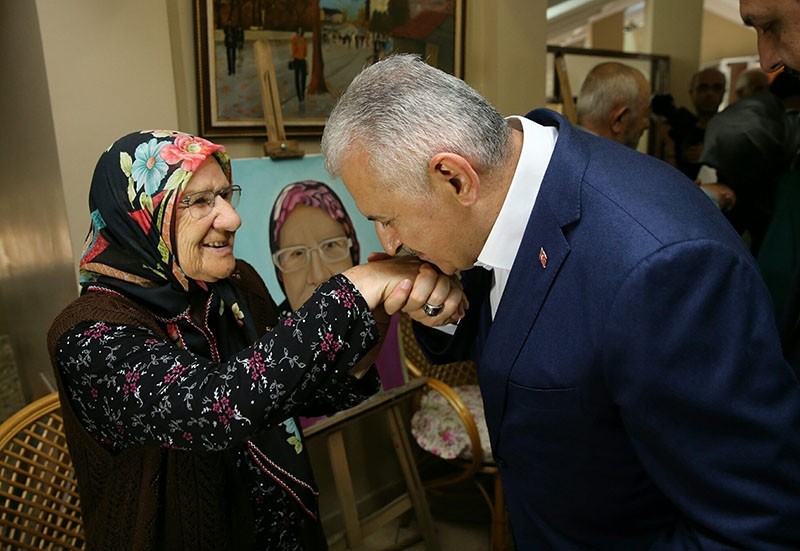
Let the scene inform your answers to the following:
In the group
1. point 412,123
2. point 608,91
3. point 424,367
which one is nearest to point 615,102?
point 608,91

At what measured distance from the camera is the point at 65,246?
1686 mm

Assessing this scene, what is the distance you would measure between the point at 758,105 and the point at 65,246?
2.36m

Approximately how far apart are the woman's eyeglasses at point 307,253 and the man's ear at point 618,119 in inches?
47.7

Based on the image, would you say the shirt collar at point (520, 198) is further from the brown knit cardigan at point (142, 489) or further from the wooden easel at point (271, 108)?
the wooden easel at point (271, 108)

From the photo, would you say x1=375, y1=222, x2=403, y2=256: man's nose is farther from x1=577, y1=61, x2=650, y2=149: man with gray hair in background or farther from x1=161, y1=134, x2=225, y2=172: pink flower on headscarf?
x1=577, y1=61, x2=650, y2=149: man with gray hair in background

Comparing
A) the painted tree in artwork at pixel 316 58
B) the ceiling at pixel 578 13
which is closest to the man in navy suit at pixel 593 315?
the painted tree in artwork at pixel 316 58

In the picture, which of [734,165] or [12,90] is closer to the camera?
[12,90]

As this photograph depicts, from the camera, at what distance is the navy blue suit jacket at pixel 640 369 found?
650 millimetres

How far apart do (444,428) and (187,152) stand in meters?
1.50

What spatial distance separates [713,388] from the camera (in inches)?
25.6

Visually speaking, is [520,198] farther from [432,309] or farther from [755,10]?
[755,10]

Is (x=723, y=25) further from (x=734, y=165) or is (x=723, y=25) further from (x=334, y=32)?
(x=334, y=32)

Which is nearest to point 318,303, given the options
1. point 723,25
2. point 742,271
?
point 742,271

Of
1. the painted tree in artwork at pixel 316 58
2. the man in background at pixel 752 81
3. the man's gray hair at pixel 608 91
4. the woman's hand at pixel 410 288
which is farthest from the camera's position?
the man in background at pixel 752 81
